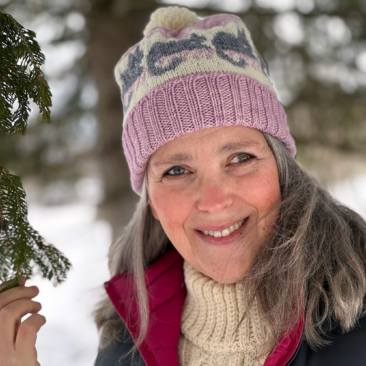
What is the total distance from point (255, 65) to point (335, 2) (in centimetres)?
244

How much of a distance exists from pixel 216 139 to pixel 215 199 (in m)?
0.25

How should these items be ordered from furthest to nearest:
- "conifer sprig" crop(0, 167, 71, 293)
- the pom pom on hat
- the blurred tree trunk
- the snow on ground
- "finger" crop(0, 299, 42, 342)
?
the snow on ground, the blurred tree trunk, the pom pom on hat, "finger" crop(0, 299, 42, 342), "conifer sprig" crop(0, 167, 71, 293)

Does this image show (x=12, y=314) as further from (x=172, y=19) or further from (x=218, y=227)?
(x=172, y=19)

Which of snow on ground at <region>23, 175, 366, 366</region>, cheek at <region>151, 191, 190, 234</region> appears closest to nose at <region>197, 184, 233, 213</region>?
cheek at <region>151, 191, 190, 234</region>

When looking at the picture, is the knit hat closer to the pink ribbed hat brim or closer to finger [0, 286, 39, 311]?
the pink ribbed hat brim

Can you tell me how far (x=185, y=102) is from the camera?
183 cm

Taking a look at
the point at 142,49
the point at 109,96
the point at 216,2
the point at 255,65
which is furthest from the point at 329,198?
the point at 109,96

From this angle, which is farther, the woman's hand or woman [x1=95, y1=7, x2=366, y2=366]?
woman [x1=95, y1=7, x2=366, y2=366]

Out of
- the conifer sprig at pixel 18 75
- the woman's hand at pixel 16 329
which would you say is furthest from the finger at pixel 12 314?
the conifer sprig at pixel 18 75

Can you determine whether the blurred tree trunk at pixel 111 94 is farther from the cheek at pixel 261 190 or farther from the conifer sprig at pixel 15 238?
the conifer sprig at pixel 15 238

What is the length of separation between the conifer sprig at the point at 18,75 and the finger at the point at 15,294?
582 mm

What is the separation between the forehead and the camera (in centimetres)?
183

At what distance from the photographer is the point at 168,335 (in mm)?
2068

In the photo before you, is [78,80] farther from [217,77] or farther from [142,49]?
[217,77]
